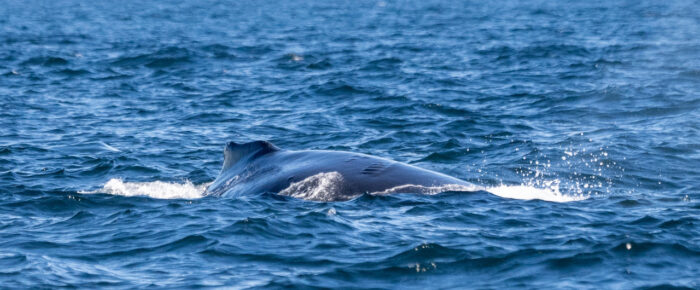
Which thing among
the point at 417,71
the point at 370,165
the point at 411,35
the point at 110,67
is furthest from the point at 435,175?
the point at 411,35

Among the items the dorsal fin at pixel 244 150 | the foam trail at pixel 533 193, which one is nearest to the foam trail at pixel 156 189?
the dorsal fin at pixel 244 150

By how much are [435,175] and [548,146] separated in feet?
20.4

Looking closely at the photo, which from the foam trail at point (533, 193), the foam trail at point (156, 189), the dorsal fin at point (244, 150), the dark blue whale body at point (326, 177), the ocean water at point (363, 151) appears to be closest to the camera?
the ocean water at point (363, 151)

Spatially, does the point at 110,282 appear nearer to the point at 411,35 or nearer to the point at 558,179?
the point at 558,179

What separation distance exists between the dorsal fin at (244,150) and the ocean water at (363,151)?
0.79m

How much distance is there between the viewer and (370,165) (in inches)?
551

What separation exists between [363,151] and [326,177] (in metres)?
6.17

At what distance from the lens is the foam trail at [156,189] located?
52.4 ft

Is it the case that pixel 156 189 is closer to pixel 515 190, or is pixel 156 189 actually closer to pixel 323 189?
pixel 323 189

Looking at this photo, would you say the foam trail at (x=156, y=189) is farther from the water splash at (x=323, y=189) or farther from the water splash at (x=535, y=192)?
the water splash at (x=535, y=192)

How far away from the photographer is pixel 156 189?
655 inches

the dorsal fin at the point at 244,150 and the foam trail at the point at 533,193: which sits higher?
the dorsal fin at the point at 244,150

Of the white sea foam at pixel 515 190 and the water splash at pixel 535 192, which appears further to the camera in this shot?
the water splash at pixel 535 192

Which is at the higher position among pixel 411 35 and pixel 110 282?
pixel 110 282
